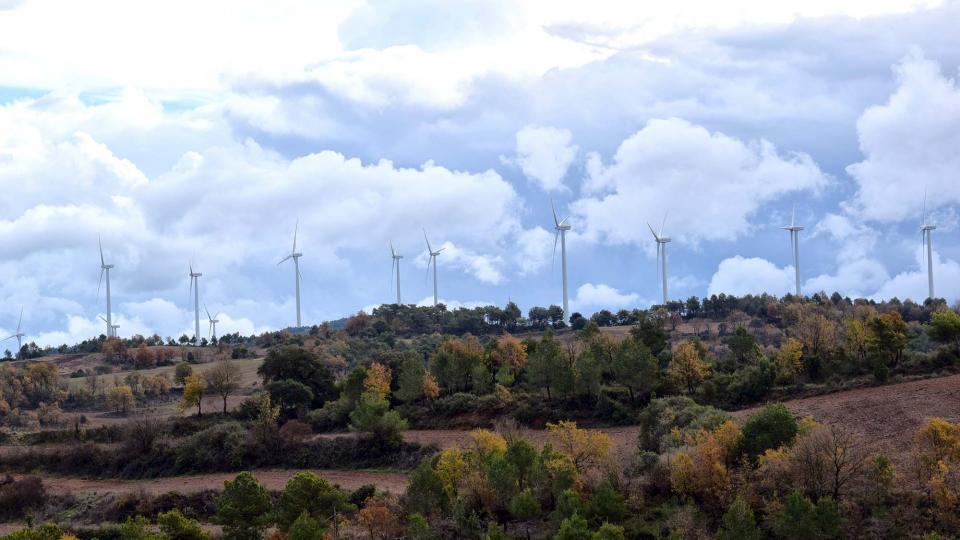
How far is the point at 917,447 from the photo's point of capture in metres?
60.1

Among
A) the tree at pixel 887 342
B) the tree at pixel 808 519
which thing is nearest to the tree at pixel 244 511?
the tree at pixel 808 519

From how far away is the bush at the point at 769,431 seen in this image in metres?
62.9

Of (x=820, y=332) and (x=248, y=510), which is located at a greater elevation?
(x=820, y=332)

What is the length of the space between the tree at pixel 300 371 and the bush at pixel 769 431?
57991 millimetres

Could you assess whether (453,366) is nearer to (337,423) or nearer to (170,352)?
(337,423)

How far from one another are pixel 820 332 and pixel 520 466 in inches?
1675

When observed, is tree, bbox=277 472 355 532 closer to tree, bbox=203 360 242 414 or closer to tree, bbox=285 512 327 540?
tree, bbox=285 512 327 540

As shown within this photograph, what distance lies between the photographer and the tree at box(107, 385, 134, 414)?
13312cm

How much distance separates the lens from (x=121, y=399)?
133250 millimetres

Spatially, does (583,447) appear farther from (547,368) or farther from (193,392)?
(193,392)

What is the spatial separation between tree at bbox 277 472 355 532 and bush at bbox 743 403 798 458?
79.1 feet

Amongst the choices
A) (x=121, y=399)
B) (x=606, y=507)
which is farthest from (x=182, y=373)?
(x=606, y=507)

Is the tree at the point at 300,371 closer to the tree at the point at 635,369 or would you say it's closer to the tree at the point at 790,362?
the tree at the point at 635,369

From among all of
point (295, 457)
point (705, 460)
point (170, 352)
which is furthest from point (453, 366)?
point (170, 352)
